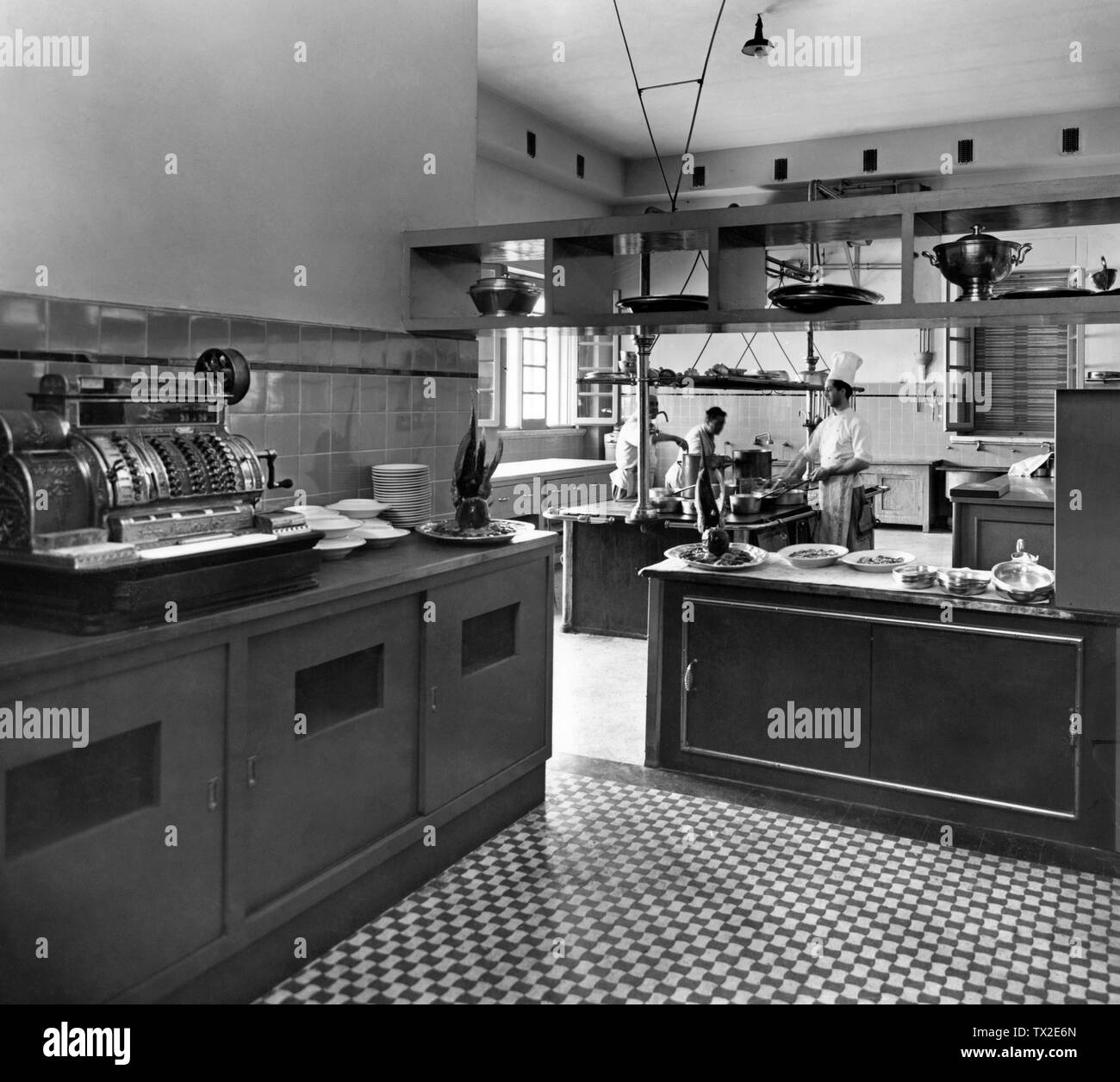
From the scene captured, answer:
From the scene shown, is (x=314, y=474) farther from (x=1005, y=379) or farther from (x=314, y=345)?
(x=1005, y=379)

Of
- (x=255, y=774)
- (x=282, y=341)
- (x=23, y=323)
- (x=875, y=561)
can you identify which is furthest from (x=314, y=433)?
(x=875, y=561)

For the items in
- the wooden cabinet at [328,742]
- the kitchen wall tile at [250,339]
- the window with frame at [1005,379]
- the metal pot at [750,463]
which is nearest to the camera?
the wooden cabinet at [328,742]

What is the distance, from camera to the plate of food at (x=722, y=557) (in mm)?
4410

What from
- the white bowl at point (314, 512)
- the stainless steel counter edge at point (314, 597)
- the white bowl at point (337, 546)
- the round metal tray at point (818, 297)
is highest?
the round metal tray at point (818, 297)

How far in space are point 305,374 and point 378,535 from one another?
2.42 feet

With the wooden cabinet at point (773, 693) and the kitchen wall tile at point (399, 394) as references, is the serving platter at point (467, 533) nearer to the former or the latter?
the kitchen wall tile at point (399, 394)

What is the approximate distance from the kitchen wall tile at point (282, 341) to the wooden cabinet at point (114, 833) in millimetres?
1557

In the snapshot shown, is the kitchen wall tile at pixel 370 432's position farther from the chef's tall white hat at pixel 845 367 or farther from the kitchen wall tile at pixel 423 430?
the chef's tall white hat at pixel 845 367

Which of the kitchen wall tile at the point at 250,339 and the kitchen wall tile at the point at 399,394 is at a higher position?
the kitchen wall tile at the point at 250,339

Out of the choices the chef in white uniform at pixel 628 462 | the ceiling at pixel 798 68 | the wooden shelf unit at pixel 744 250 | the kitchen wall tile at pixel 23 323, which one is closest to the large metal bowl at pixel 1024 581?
the wooden shelf unit at pixel 744 250

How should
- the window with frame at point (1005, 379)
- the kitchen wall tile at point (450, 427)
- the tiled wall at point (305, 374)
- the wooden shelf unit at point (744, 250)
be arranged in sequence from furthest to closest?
the window with frame at point (1005, 379)
the kitchen wall tile at point (450, 427)
the wooden shelf unit at point (744, 250)
the tiled wall at point (305, 374)

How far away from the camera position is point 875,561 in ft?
14.7

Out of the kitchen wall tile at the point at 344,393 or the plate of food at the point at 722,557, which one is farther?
the plate of food at the point at 722,557

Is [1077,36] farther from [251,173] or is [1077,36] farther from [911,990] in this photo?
[911,990]
